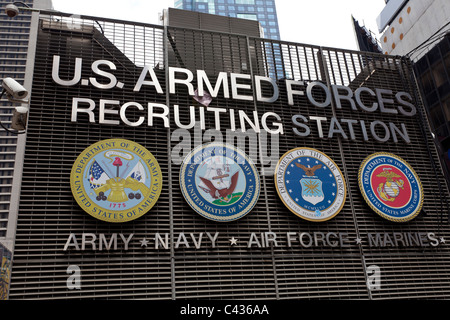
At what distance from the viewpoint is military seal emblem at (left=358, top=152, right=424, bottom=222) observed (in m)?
15.4

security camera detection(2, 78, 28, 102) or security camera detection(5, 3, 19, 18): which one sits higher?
security camera detection(5, 3, 19, 18)

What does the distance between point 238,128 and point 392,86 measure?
744 cm

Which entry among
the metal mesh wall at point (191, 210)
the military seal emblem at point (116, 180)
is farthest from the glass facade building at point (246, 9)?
the military seal emblem at point (116, 180)

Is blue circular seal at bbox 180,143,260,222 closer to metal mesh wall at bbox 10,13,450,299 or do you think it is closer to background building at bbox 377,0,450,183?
metal mesh wall at bbox 10,13,450,299

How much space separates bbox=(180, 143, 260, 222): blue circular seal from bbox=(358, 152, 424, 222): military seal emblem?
4207 millimetres

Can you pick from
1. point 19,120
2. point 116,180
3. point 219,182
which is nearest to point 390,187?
point 219,182

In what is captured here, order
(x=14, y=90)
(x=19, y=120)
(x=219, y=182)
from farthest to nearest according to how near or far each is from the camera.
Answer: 1. (x=219, y=182)
2. (x=19, y=120)
3. (x=14, y=90)

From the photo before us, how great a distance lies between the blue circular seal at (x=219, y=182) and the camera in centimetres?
1378

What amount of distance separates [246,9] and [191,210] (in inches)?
4972

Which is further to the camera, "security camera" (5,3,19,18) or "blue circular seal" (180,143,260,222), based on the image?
"blue circular seal" (180,143,260,222)

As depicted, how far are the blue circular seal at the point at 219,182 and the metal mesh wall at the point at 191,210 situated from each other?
339 millimetres

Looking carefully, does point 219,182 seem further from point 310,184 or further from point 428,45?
point 428,45

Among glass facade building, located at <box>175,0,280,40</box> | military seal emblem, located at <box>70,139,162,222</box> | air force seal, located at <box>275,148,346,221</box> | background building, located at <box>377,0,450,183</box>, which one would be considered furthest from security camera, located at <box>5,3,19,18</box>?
glass facade building, located at <box>175,0,280,40</box>

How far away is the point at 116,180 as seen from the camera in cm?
1327
